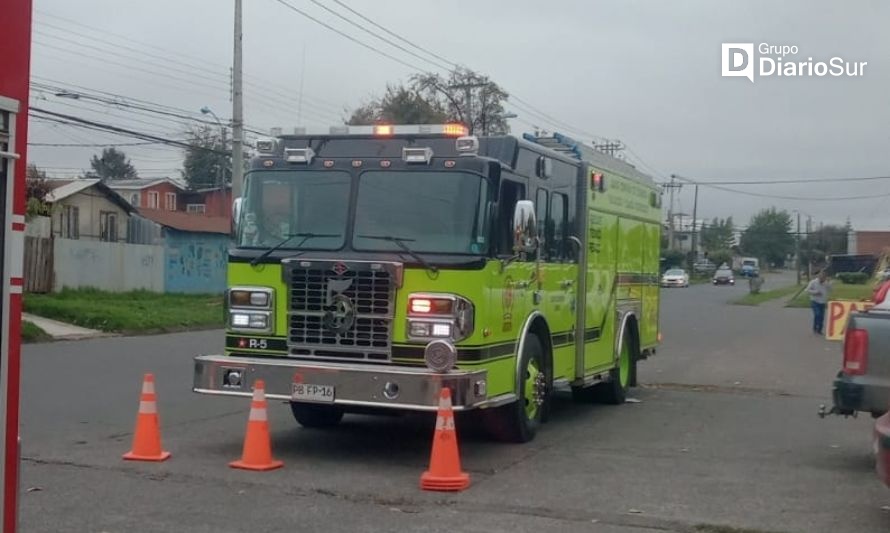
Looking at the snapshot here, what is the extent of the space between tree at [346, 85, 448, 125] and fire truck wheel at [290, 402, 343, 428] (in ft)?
101

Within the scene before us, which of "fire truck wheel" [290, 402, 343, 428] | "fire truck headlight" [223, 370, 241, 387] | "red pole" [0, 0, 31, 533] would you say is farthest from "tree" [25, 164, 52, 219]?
"red pole" [0, 0, 31, 533]

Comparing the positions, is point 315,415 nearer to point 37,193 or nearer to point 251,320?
point 251,320

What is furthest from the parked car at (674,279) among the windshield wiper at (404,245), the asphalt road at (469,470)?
the windshield wiper at (404,245)

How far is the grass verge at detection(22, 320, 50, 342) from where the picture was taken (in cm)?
2373

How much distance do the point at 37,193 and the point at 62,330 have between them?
1237cm

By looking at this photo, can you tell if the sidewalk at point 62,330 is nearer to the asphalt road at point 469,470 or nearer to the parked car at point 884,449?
the asphalt road at point 469,470

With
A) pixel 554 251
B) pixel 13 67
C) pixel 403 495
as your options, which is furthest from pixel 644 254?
pixel 13 67

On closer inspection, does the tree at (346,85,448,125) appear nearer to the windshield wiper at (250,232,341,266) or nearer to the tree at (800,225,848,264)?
the windshield wiper at (250,232,341,266)

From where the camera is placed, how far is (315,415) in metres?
12.2

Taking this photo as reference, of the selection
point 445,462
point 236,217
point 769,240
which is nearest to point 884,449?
point 445,462

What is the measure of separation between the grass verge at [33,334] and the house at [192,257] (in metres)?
15.4

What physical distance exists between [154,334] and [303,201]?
17601 millimetres

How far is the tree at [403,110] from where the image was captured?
143ft

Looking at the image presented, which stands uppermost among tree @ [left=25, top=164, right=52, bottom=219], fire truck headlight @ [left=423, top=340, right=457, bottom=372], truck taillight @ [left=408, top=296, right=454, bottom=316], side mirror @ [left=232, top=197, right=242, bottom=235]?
tree @ [left=25, top=164, right=52, bottom=219]
